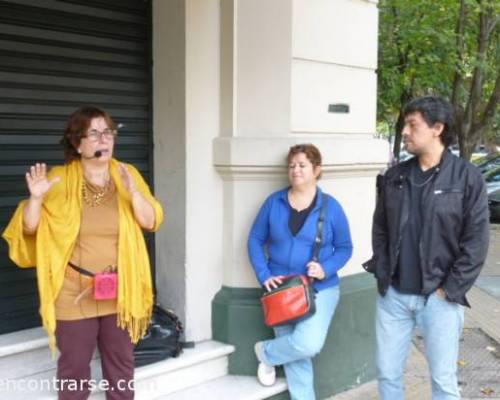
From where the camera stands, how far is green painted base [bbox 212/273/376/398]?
429 cm

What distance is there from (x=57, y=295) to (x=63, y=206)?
427 mm

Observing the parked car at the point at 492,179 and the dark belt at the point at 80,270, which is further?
the parked car at the point at 492,179

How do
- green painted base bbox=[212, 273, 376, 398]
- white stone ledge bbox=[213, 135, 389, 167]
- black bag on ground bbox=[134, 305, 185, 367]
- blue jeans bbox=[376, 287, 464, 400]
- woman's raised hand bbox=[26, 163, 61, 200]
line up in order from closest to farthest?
1. woman's raised hand bbox=[26, 163, 61, 200]
2. blue jeans bbox=[376, 287, 464, 400]
3. black bag on ground bbox=[134, 305, 185, 367]
4. white stone ledge bbox=[213, 135, 389, 167]
5. green painted base bbox=[212, 273, 376, 398]

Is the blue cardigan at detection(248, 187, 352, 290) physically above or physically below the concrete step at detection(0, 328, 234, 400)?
above

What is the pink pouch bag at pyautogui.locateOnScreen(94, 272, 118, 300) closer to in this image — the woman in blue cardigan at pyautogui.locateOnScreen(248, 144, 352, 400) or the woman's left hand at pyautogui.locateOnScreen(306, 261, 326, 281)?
the woman in blue cardigan at pyautogui.locateOnScreen(248, 144, 352, 400)

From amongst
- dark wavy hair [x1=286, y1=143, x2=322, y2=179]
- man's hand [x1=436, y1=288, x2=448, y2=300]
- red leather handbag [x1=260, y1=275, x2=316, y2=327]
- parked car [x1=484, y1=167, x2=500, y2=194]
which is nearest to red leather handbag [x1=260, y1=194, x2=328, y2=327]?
red leather handbag [x1=260, y1=275, x2=316, y2=327]

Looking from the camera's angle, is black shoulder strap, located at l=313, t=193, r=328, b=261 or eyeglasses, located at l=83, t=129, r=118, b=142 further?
black shoulder strap, located at l=313, t=193, r=328, b=261

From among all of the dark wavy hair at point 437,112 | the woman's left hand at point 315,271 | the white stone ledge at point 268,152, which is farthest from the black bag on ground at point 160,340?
the dark wavy hair at point 437,112

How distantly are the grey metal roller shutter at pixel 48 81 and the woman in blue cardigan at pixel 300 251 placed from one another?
3.50 feet

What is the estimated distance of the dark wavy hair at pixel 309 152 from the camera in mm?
3938

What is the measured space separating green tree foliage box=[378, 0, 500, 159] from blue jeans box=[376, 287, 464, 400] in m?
6.84

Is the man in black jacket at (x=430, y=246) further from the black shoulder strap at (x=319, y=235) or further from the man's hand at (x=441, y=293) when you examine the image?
the black shoulder strap at (x=319, y=235)

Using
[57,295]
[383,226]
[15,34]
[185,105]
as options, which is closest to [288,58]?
[185,105]

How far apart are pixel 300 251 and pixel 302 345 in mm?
545
